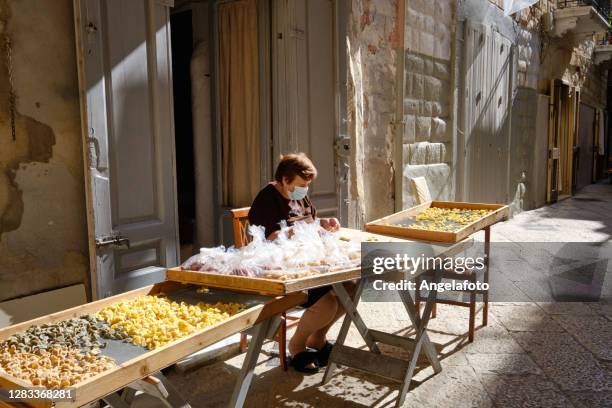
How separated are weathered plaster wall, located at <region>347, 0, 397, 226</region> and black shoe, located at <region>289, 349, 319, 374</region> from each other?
2298 millimetres

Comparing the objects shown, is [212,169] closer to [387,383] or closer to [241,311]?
[387,383]

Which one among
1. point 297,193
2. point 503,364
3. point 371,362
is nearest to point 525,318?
point 503,364

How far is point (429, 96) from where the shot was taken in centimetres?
700

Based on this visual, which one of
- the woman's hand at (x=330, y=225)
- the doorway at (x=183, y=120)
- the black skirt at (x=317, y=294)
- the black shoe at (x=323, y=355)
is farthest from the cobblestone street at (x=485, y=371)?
the doorway at (x=183, y=120)

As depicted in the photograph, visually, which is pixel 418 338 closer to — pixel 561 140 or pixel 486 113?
pixel 486 113

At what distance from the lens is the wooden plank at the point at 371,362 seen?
3.03m

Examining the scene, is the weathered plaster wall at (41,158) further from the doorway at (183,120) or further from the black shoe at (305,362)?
the doorway at (183,120)

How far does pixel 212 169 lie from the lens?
5.00m

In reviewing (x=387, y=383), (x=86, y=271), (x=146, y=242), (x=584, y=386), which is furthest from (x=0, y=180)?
(x=584, y=386)

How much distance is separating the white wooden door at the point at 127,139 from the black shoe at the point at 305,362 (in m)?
1.01

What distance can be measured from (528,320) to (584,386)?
4.11ft

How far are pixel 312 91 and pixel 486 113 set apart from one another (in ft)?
15.7

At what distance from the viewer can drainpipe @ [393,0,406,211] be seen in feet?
20.3

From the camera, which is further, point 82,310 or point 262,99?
point 262,99
